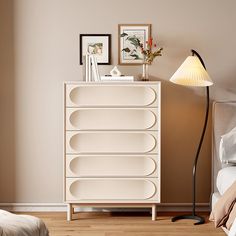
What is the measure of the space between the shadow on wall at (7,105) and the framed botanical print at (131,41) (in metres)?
0.92

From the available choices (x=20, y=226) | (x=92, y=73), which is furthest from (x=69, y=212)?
(x=20, y=226)

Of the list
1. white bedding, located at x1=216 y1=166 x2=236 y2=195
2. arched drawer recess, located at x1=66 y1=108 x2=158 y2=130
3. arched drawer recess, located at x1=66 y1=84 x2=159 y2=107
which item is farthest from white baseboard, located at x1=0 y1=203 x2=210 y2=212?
arched drawer recess, located at x1=66 y1=84 x2=159 y2=107

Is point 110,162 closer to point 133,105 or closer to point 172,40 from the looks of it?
point 133,105

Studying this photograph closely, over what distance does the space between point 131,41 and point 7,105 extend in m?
1.17

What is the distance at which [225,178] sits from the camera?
3811mm

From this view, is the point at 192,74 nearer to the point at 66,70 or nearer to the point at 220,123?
the point at 220,123

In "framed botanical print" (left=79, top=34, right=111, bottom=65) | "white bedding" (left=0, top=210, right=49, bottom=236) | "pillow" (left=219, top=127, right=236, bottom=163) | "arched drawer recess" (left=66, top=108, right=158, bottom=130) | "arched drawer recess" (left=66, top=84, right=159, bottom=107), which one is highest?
"framed botanical print" (left=79, top=34, right=111, bottom=65)

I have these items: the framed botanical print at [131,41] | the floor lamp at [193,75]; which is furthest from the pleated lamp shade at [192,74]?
the framed botanical print at [131,41]

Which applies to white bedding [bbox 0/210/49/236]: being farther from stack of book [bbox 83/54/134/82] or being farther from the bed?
the bed

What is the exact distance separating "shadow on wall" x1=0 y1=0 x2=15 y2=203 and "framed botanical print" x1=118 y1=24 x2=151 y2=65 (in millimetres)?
918

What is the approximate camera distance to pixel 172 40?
446 cm

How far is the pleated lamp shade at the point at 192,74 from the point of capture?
401 centimetres

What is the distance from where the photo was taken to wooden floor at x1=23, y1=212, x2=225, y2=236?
3.84 metres

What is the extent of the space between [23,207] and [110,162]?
0.92m
